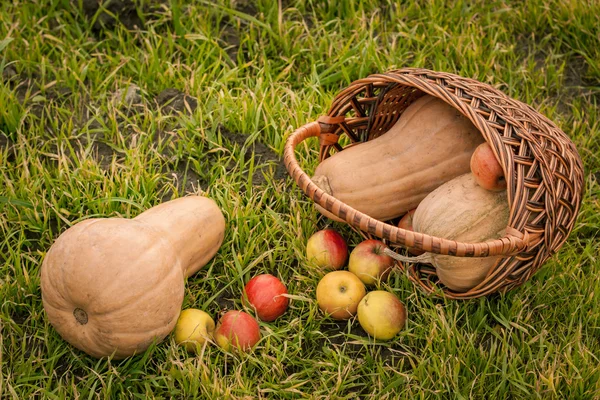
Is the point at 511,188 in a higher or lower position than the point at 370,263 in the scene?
higher

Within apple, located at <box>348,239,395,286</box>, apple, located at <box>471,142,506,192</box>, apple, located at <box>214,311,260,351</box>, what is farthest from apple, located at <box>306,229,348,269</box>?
apple, located at <box>471,142,506,192</box>

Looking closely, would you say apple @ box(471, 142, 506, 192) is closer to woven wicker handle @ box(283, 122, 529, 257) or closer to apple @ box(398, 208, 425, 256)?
woven wicker handle @ box(283, 122, 529, 257)

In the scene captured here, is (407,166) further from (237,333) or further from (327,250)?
(237,333)

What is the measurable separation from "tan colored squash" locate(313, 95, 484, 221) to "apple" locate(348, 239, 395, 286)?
160 mm

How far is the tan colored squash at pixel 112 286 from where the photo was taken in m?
2.30

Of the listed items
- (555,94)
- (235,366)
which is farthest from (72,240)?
(555,94)

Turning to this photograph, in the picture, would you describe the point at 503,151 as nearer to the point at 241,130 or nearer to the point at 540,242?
the point at 540,242

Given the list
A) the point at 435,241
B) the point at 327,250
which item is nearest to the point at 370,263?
the point at 327,250

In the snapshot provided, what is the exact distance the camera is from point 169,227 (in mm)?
2613

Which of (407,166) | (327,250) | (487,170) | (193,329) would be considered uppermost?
(487,170)

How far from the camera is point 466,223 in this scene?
2.52m

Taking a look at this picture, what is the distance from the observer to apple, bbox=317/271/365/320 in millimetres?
2654

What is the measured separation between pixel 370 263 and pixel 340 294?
21 cm

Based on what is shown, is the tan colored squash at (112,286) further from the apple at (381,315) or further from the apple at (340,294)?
the apple at (381,315)
